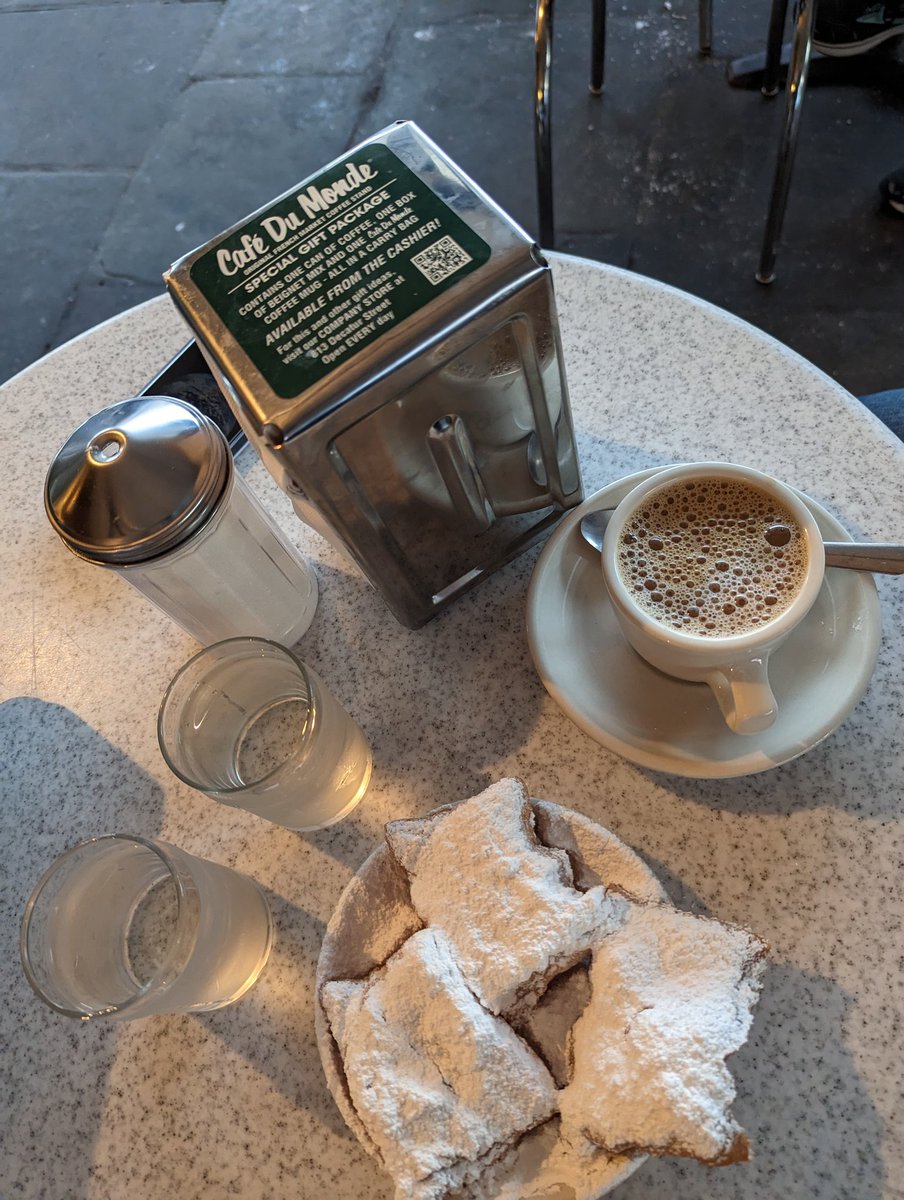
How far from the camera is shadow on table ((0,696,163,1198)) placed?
60 cm

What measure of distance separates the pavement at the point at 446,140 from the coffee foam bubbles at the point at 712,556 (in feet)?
3.91

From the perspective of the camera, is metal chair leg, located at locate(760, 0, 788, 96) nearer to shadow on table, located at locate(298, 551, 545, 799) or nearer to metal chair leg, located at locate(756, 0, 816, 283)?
metal chair leg, located at locate(756, 0, 816, 283)

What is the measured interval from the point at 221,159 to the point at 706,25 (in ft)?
3.74

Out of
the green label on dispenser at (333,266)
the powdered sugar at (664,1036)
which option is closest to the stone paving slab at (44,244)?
the green label on dispenser at (333,266)

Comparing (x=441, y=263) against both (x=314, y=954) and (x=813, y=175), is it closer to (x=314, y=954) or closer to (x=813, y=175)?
(x=314, y=954)

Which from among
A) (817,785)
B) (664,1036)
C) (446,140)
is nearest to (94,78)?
(446,140)

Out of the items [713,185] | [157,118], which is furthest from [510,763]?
[157,118]

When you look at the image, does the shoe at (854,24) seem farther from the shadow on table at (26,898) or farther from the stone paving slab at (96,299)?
the shadow on table at (26,898)

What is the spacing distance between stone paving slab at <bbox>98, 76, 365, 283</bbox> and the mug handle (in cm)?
183

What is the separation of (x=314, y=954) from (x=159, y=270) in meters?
1.84

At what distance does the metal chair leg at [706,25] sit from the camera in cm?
188

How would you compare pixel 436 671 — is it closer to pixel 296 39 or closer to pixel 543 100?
pixel 543 100

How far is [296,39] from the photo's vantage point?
2.27 meters

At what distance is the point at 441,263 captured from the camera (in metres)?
0.50
